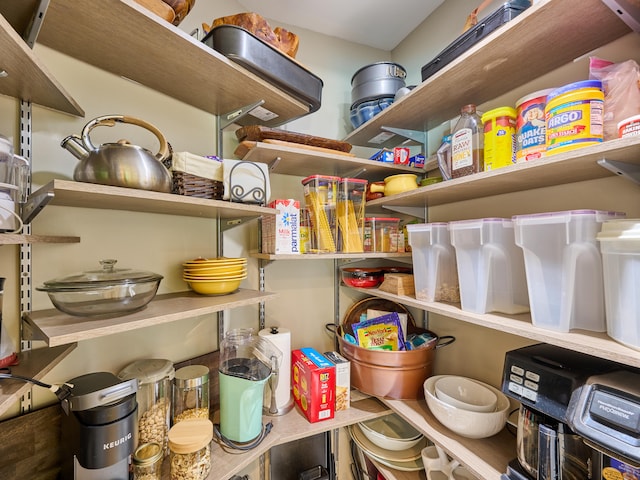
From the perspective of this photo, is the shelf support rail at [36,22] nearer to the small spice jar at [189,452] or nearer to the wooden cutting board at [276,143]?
the wooden cutting board at [276,143]

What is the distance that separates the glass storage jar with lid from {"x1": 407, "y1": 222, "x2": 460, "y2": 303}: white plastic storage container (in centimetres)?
105

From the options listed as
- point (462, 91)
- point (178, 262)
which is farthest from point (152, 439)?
point (462, 91)

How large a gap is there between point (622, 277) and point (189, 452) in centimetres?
122

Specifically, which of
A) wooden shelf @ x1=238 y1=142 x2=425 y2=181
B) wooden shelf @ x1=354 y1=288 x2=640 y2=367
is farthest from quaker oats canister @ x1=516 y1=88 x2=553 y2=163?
wooden shelf @ x1=238 y1=142 x2=425 y2=181

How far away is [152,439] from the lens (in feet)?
3.28

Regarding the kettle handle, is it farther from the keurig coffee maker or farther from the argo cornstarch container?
the argo cornstarch container

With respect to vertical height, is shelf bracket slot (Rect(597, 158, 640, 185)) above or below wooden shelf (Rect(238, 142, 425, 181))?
below

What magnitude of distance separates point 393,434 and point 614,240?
1341mm

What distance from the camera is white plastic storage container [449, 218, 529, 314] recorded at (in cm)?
95

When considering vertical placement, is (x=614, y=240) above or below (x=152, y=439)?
above

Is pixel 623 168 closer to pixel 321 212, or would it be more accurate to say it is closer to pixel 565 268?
pixel 565 268

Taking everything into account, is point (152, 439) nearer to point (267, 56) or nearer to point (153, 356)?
point (153, 356)

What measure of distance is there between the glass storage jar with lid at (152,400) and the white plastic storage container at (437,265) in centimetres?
105

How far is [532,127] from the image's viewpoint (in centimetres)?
83
